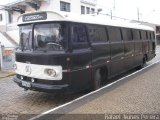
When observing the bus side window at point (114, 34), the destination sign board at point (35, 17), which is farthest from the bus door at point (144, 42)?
the destination sign board at point (35, 17)

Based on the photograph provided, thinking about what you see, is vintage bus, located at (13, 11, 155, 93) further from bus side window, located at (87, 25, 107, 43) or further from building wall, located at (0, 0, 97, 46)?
building wall, located at (0, 0, 97, 46)

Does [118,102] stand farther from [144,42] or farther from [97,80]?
[144,42]

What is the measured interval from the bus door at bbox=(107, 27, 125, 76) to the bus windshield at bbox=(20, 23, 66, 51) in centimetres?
311

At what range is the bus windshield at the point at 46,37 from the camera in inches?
278

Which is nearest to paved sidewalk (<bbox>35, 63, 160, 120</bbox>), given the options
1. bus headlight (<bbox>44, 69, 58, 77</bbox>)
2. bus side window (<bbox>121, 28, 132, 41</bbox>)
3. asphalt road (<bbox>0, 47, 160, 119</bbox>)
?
asphalt road (<bbox>0, 47, 160, 119</bbox>)

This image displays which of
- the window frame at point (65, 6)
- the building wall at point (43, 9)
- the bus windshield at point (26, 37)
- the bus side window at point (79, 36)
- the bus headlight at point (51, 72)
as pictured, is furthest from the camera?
the window frame at point (65, 6)

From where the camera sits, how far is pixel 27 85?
24.6ft

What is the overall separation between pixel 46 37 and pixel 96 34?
209 centimetres

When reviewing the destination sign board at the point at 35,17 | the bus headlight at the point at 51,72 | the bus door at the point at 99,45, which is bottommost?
the bus headlight at the point at 51,72

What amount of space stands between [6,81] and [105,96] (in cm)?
533

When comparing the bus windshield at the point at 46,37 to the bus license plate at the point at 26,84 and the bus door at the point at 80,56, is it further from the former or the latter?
the bus license plate at the point at 26,84

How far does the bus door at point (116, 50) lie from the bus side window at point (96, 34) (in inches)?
22.2

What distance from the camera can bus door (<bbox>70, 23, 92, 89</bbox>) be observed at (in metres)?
7.18

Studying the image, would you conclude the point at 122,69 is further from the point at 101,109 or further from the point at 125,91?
the point at 101,109
